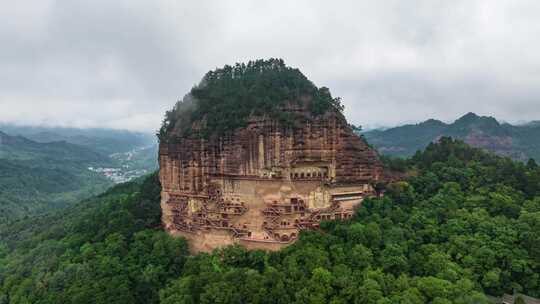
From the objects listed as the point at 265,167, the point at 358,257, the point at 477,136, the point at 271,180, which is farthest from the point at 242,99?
the point at 477,136

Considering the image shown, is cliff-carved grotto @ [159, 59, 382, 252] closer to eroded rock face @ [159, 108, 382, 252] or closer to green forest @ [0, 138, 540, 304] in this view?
eroded rock face @ [159, 108, 382, 252]

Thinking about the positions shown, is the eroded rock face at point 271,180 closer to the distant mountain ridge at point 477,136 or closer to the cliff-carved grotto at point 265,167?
the cliff-carved grotto at point 265,167

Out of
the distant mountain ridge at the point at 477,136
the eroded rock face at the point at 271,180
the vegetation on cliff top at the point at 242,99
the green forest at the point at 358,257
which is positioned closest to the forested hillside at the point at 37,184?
the green forest at the point at 358,257

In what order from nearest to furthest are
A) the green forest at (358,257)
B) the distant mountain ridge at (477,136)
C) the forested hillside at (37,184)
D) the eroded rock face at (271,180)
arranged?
the green forest at (358,257)
the eroded rock face at (271,180)
the forested hillside at (37,184)
the distant mountain ridge at (477,136)

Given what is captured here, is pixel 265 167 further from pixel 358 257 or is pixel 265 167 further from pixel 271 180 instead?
pixel 358 257

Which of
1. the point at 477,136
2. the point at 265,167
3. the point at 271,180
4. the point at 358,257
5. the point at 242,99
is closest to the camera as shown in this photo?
the point at 358,257
